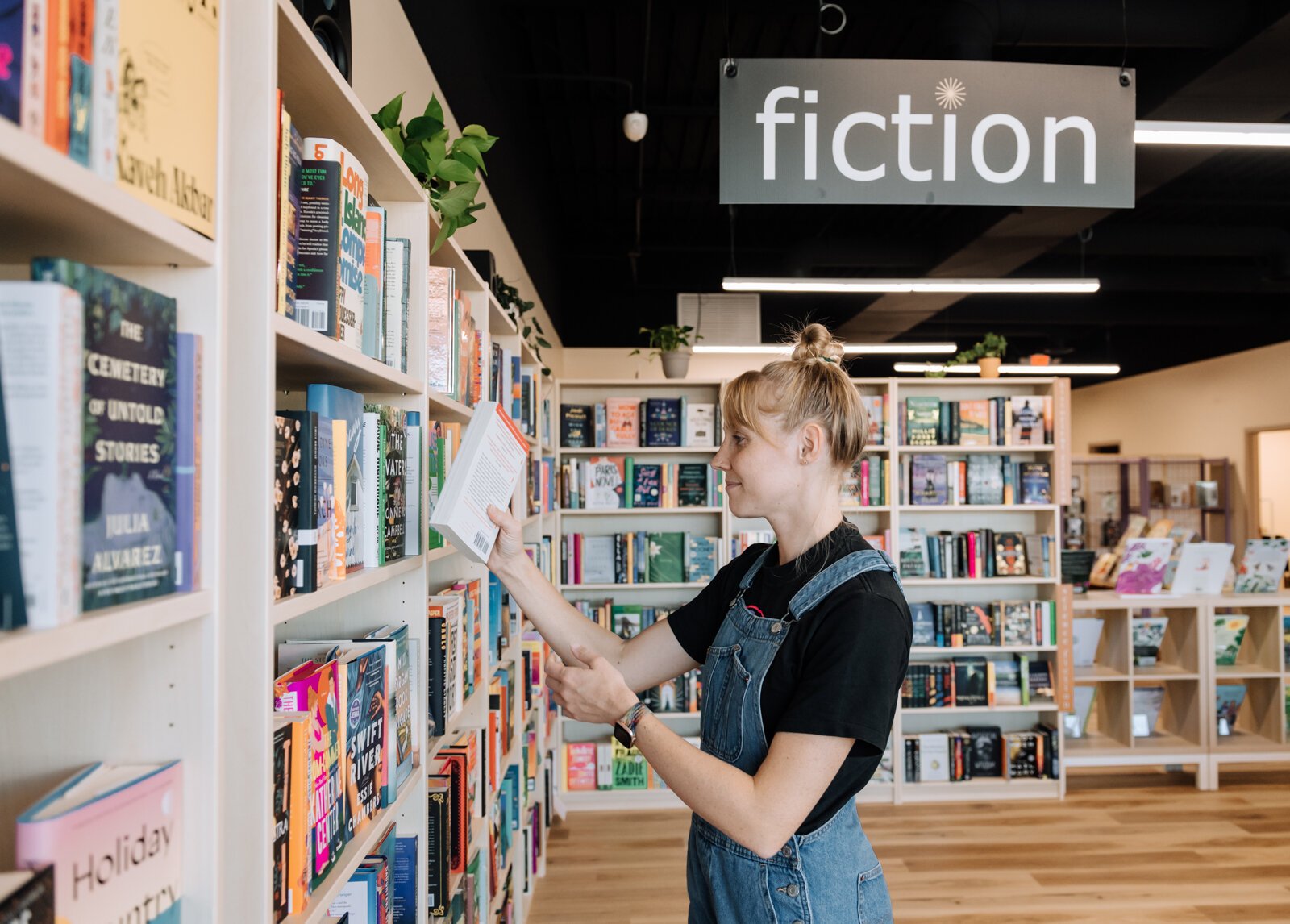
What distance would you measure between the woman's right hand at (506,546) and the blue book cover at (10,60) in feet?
3.32

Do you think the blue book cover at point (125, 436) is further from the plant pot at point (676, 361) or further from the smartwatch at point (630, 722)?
the plant pot at point (676, 361)

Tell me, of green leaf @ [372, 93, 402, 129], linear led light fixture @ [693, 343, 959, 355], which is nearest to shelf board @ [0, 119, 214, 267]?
green leaf @ [372, 93, 402, 129]

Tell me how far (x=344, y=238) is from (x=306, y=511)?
377mm

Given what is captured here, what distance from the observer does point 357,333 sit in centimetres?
122

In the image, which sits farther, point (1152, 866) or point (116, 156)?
point (1152, 866)

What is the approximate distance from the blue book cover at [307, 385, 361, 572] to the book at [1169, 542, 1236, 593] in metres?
5.30

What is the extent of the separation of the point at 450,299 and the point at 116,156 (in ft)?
3.62

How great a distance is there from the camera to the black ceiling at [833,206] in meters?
4.32

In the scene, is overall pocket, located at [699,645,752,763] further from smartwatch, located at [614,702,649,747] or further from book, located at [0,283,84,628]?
book, located at [0,283,84,628]

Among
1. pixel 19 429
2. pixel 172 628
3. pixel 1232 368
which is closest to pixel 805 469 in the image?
pixel 172 628

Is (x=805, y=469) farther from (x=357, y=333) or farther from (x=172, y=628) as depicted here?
(x=172, y=628)

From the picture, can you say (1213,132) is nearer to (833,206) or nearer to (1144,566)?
(1144,566)

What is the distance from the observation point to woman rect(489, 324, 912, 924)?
1.25 metres

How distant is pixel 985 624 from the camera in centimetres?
498
